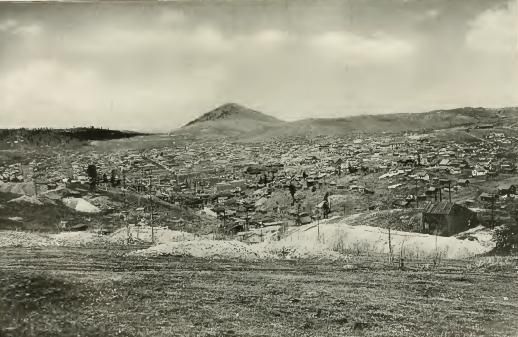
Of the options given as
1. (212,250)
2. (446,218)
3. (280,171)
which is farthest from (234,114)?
(446,218)

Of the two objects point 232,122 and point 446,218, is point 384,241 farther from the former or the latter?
point 232,122

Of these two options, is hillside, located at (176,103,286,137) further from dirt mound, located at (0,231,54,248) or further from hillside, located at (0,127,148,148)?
dirt mound, located at (0,231,54,248)

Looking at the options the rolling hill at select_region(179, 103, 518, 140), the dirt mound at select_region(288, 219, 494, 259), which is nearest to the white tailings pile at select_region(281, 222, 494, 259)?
the dirt mound at select_region(288, 219, 494, 259)

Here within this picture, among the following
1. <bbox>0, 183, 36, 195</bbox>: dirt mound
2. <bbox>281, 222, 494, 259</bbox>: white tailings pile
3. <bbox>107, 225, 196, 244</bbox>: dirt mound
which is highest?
<bbox>0, 183, 36, 195</bbox>: dirt mound

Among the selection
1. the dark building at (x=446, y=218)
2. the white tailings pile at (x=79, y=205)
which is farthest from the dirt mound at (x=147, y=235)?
the dark building at (x=446, y=218)

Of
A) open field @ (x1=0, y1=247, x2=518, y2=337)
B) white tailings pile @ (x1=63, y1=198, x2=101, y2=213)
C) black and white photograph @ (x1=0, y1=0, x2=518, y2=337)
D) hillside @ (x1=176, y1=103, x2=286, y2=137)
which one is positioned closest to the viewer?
open field @ (x1=0, y1=247, x2=518, y2=337)

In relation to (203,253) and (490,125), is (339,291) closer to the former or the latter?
(203,253)

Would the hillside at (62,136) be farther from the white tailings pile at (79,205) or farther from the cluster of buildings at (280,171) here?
the white tailings pile at (79,205)

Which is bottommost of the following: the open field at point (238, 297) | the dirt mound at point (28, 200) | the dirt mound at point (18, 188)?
the open field at point (238, 297)
